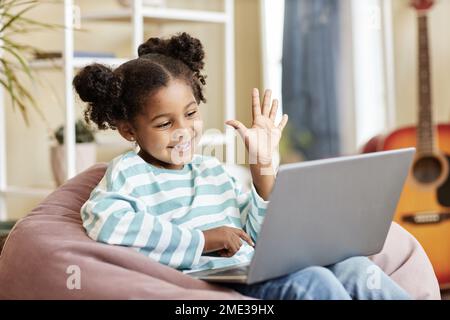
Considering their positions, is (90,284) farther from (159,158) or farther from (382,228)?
(382,228)

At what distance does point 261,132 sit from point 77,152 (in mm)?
1506

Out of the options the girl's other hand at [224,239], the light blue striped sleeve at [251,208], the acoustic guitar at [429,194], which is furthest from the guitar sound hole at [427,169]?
the girl's other hand at [224,239]

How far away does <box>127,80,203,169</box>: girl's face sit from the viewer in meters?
1.54

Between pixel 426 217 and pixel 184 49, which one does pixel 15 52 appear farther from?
pixel 426 217

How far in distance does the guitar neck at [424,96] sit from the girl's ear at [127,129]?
1637 mm

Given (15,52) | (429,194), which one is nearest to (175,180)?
(15,52)

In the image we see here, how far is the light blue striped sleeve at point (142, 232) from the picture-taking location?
1429 millimetres

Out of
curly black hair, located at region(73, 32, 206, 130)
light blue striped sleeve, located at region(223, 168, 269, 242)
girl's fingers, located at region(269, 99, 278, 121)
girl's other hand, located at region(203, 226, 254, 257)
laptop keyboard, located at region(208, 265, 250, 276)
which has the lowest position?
laptop keyboard, located at region(208, 265, 250, 276)

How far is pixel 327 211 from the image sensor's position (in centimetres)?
131

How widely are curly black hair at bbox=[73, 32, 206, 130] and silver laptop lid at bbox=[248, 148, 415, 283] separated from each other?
42 cm

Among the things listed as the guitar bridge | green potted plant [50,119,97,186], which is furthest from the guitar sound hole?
green potted plant [50,119,97,186]

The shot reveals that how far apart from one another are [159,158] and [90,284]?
31 centimetres

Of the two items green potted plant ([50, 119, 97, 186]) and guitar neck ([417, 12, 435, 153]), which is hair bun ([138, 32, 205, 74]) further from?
guitar neck ([417, 12, 435, 153])
